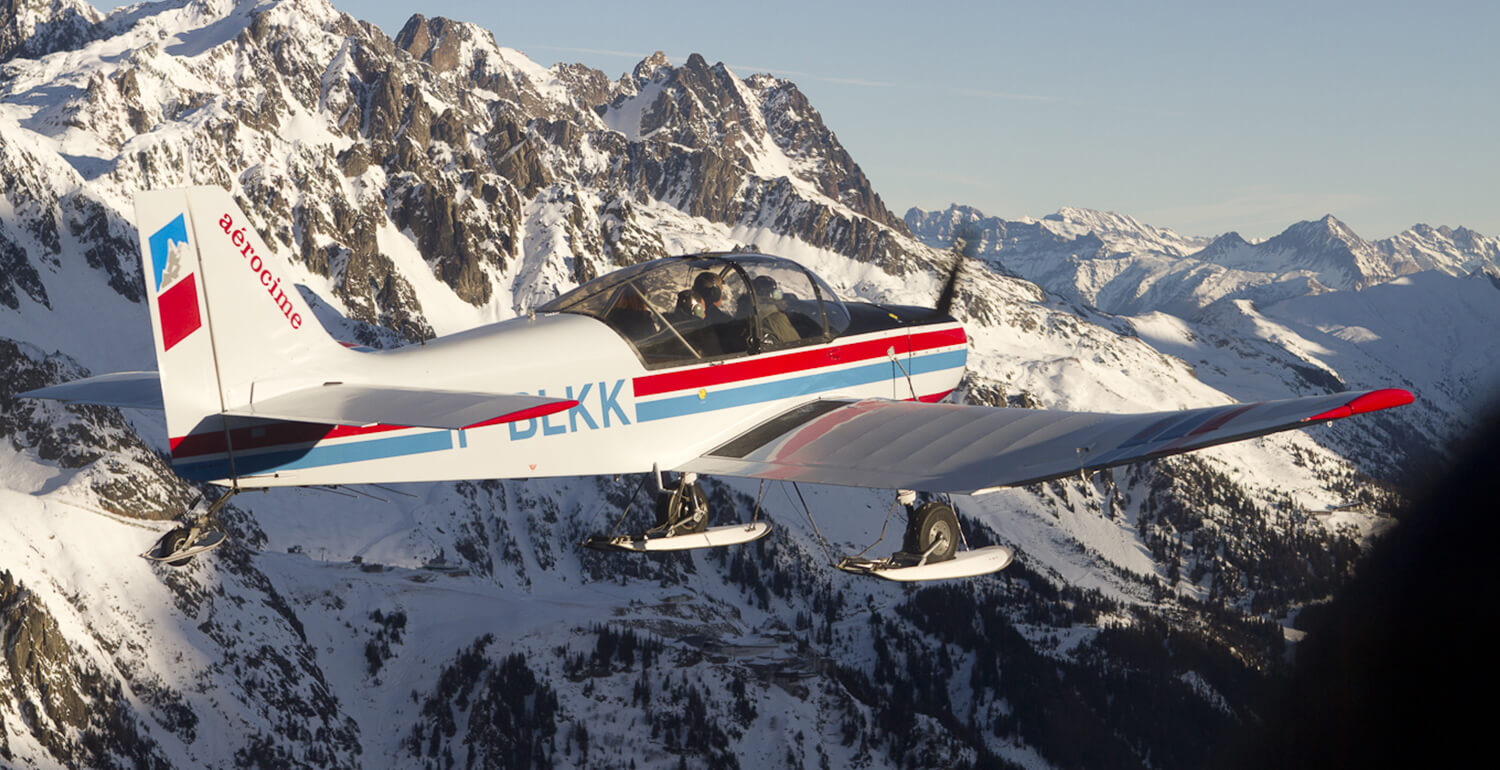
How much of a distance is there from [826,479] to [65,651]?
12173cm

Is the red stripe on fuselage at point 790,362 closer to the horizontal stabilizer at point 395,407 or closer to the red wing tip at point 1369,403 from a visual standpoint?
the horizontal stabilizer at point 395,407

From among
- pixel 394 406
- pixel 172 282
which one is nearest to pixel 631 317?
pixel 394 406

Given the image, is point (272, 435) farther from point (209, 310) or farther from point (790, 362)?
point (790, 362)

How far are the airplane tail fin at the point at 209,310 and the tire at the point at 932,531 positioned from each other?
7.37 m

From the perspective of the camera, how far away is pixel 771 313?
53.9 feet

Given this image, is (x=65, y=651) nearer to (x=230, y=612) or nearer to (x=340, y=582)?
(x=230, y=612)

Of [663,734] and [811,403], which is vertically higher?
[811,403]

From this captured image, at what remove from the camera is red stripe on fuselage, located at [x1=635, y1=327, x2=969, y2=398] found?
49.6ft

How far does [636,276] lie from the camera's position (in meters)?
15.4

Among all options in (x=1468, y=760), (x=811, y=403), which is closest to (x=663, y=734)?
(x=1468, y=760)

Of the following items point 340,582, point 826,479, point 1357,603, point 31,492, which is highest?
point 826,479

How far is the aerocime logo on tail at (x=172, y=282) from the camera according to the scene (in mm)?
11812

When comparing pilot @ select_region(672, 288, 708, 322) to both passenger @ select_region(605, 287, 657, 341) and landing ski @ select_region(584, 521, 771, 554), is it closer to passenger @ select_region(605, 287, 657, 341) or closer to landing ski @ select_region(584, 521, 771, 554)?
passenger @ select_region(605, 287, 657, 341)

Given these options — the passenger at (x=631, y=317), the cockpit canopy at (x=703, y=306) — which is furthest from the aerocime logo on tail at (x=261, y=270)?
the passenger at (x=631, y=317)
